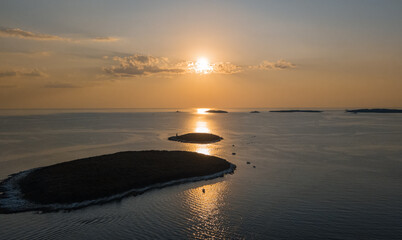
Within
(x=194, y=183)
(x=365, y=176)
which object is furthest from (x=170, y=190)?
(x=365, y=176)

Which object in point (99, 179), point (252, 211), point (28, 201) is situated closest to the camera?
point (252, 211)

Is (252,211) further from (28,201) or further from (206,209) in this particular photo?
(28,201)

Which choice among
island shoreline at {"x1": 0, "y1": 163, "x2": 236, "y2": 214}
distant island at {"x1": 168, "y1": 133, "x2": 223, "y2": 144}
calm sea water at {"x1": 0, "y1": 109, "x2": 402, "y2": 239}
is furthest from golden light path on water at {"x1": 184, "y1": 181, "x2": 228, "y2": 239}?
distant island at {"x1": 168, "y1": 133, "x2": 223, "y2": 144}

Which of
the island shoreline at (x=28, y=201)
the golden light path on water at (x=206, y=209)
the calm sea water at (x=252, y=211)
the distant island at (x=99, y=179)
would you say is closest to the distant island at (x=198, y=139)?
the distant island at (x=99, y=179)

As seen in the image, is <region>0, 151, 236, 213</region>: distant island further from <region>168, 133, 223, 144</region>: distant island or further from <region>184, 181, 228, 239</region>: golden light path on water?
<region>168, 133, 223, 144</region>: distant island

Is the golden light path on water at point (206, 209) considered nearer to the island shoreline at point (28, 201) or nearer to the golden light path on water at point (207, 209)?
the golden light path on water at point (207, 209)

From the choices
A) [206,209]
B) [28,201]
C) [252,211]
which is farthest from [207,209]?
[28,201]

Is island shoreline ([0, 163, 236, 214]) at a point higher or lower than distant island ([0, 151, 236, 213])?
lower

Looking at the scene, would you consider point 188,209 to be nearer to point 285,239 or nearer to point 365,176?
point 285,239

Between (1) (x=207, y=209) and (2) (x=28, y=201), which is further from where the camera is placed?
(2) (x=28, y=201)
